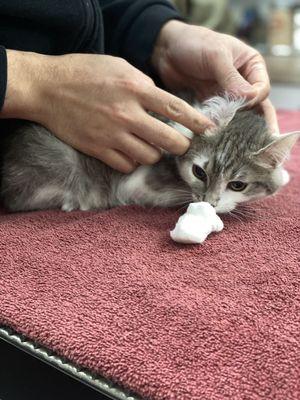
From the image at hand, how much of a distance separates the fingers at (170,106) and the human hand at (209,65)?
160 millimetres

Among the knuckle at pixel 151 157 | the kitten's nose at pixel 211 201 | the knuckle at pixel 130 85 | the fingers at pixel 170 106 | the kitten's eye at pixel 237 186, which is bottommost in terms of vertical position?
the kitten's nose at pixel 211 201

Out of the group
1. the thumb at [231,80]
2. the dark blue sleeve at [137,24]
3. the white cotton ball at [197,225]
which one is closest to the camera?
the white cotton ball at [197,225]

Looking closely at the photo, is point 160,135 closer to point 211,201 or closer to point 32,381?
point 211,201

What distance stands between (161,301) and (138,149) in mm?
420

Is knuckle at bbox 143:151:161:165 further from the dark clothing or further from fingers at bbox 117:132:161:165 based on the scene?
the dark clothing

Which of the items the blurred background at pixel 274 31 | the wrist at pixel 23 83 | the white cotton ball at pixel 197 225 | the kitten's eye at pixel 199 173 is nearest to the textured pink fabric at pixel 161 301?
the white cotton ball at pixel 197 225

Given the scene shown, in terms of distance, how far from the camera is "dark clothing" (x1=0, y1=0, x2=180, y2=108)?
1021mm

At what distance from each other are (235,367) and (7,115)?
0.68 meters

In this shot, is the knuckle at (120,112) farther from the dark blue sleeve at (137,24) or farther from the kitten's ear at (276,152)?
the dark blue sleeve at (137,24)

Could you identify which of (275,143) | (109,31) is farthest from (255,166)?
(109,31)

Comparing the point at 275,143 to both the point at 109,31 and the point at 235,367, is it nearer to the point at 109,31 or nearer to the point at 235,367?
the point at 235,367

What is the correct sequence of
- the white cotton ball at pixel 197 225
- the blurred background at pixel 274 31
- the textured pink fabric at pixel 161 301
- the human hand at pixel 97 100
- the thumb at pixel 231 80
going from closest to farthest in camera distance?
the textured pink fabric at pixel 161 301
the white cotton ball at pixel 197 225
the human hand at pixel 97 100
the thumb at pixel 231 80
the blurred background at pixel 274 31

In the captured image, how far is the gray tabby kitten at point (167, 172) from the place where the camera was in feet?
3.39

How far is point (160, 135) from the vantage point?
993 mm
